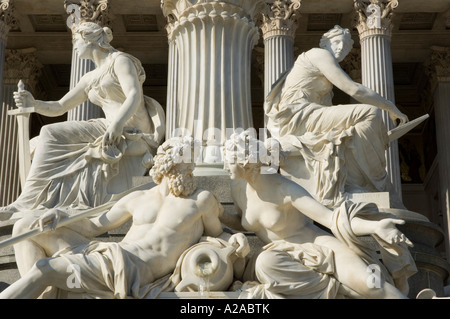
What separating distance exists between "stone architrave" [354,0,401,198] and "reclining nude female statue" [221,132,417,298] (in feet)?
64.4

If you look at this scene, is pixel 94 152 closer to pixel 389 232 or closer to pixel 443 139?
pixel 389 232

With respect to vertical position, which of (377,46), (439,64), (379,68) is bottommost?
(379,68)

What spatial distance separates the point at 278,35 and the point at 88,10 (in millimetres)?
6460

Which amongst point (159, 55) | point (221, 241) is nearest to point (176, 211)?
point (221, 241)

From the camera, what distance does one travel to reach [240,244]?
9602 mm

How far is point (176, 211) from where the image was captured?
9.91m

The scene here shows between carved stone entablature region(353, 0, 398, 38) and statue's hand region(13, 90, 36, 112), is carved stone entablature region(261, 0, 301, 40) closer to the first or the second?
carved stone entablature region(353, 0, 398, 38)

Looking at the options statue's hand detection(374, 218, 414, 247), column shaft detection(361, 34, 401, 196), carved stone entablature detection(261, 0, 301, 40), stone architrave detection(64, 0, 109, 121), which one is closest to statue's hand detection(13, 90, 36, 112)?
statue's hand detection(374, 218, 414, 247)

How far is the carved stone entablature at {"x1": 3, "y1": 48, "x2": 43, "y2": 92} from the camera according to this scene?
3722 cm

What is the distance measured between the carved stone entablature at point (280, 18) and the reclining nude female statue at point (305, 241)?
21949mm

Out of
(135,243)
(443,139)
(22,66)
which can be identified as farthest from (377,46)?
(135,243)

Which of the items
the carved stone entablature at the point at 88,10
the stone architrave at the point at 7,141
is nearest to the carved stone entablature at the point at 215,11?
the carved stone entablature at the point at 88,10

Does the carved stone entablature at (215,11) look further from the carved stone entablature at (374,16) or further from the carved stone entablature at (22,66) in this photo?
the carved stone entablature at (22,66)

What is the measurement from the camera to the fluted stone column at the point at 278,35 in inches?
1209
